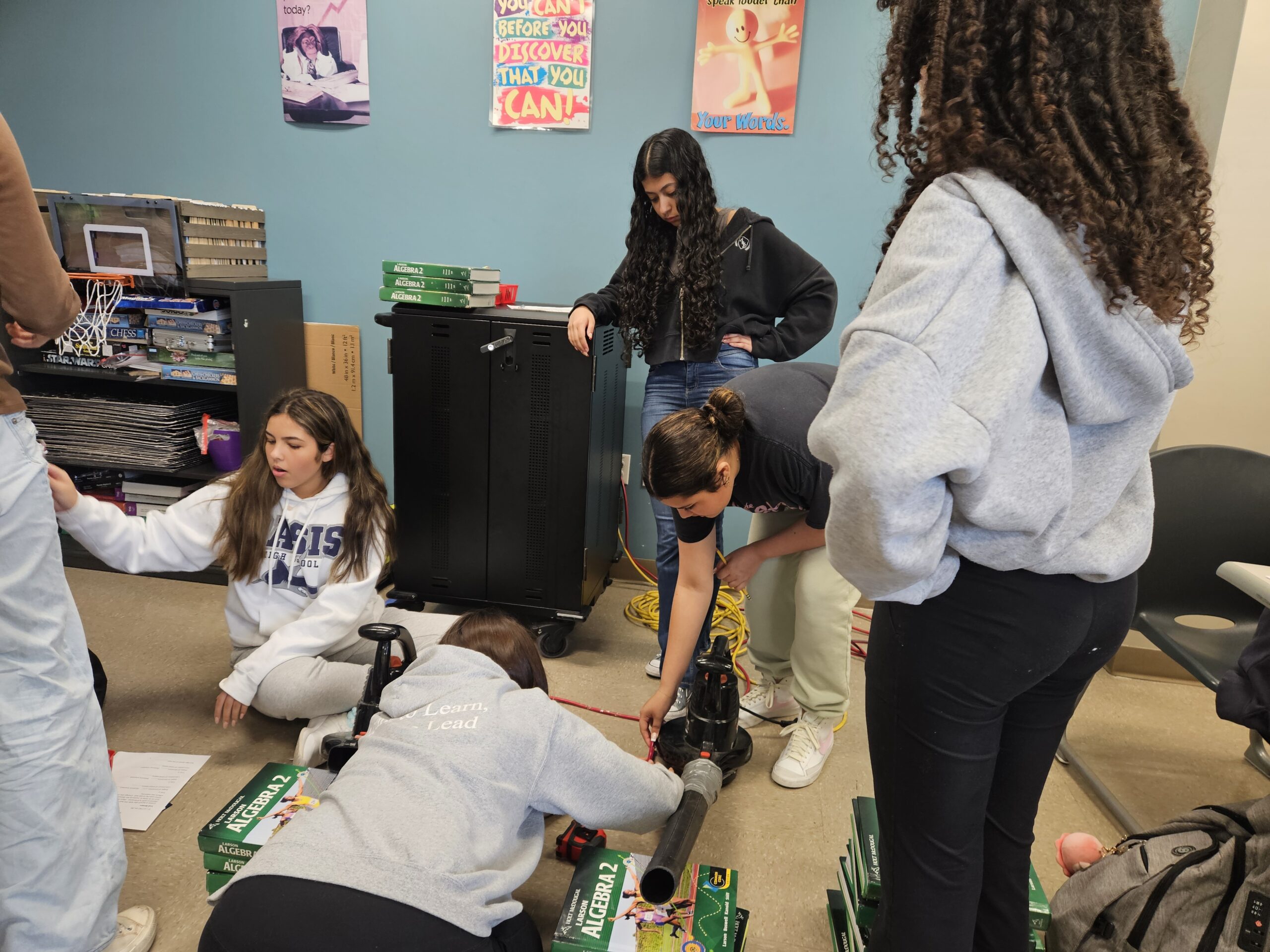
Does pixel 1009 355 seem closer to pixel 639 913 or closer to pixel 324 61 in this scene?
pixel 639 913

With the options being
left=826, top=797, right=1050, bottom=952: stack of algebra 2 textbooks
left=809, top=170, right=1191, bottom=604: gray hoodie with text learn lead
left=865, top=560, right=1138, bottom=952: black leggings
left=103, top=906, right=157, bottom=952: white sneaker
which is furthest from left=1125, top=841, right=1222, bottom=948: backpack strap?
left=103, top=906, right=157, bottom=952: white sneaker

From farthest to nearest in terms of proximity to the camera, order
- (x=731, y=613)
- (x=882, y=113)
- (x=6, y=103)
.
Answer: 1. (x=6, y=103)
2. (x=731, y=613)
3. (x=882, y=113)

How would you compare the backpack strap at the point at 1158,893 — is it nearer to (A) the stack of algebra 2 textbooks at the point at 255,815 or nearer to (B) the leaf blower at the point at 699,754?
(B) the leaf blower at the point at 699,754

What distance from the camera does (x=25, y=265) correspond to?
1068 mm

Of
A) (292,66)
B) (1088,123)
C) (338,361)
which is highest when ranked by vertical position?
(292,66)

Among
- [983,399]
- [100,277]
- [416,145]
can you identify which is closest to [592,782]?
Result: [983,399]

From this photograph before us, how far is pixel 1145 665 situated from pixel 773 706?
3.96ft

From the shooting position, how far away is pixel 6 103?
9.43 ft

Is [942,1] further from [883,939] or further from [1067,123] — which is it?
[883,939]

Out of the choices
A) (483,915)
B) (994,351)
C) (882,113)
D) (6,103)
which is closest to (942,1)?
(882,113)

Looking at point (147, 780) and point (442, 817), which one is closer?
point (442, 817)

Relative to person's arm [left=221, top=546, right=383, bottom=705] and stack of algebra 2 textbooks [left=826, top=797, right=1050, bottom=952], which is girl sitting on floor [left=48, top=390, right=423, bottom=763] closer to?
person's arm [left=221, top=546, right=383, bottom=705]

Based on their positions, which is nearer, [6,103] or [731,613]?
[731,613]

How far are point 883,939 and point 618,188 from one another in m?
2.23
